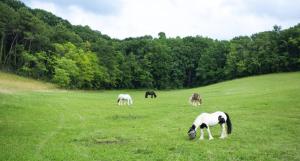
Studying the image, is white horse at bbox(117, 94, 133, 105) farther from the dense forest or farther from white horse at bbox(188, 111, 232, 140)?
the dense forest

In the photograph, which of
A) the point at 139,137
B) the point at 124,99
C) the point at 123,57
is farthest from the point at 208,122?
the point at 123,57

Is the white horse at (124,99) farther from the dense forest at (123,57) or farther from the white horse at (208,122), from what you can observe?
the dense forest at (123,57)

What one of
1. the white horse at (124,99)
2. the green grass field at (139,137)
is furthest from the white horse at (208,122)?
the white horse at (124,99)

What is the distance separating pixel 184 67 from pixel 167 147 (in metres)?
95.8

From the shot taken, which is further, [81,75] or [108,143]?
[81,75]

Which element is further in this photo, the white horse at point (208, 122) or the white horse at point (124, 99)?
the white horse at point (124, 99)

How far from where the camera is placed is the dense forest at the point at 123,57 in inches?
2948

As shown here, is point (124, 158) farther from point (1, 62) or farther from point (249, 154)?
point (1, 62)

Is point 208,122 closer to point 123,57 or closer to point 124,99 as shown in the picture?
point 124,99

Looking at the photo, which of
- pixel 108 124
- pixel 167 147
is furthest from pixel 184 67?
pixel 167 147

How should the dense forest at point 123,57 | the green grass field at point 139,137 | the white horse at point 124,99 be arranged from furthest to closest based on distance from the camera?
the dense forest at point 123,57 → the white horse at point 124,99 → the green grass field at point 139,137

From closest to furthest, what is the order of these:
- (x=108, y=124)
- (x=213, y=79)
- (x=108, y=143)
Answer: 1. (x=108, y=143)
2. (x=108, y=124)
3. (x=213, y=79)

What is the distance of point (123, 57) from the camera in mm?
94000

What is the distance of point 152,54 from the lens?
102 m
